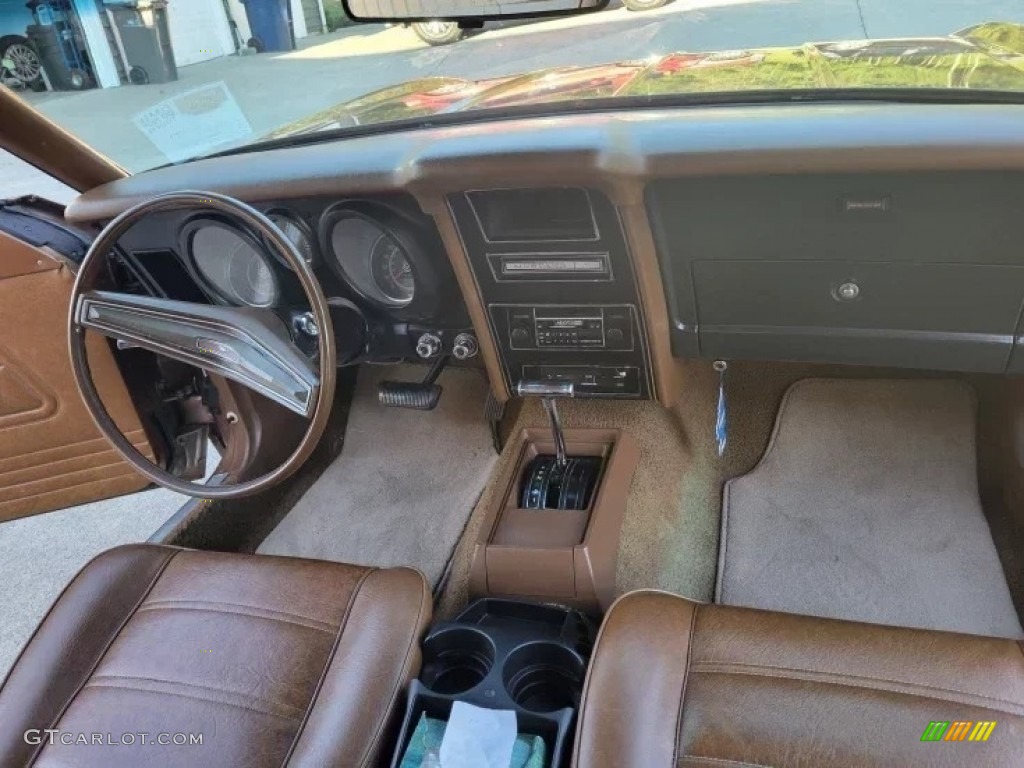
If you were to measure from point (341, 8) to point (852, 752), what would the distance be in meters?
1.73

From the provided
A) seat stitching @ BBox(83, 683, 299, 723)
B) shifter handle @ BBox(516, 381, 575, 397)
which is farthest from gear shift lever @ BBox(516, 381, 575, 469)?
seat stitching @ BBox(83, 683, 299, 723)

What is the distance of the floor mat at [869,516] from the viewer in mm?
1985

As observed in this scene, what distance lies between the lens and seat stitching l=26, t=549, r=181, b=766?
1.41 m

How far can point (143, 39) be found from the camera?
3221 mm

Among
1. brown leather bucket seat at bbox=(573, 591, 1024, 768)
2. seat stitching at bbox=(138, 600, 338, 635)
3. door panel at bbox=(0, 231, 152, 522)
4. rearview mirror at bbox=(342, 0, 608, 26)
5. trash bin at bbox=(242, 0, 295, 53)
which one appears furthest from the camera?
trash bin at bbox=(242, 0, 295, 53)

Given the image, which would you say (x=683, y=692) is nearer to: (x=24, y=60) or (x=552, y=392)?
(x=552, y=392)

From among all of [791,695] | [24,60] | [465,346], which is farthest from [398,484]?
[24,60]

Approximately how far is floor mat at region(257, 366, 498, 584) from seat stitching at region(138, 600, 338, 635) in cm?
80

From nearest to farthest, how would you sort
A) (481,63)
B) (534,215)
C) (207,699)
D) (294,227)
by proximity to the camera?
(207,699), (534,215), (294,227), (481,63)

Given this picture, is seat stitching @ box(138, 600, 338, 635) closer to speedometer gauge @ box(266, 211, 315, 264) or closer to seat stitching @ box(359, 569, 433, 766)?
seat stitching @ box(359, 569, 433, 766)

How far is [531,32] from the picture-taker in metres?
2.41

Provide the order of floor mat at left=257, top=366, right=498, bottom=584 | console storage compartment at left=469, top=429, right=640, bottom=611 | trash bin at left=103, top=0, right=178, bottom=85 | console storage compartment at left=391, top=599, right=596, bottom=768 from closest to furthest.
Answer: console storage compartment at left=391, top=599, right=596, bottom=768 < console storage compartment at left=469, top=429, right=640, bottom=611 < floor mat at left=257, top=366, right=498, bottom=584 < trash bin at left=103, top=0, right=178, bottom=85

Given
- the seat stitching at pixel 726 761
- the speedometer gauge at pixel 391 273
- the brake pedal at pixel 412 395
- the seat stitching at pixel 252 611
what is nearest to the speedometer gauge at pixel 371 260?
the speedometer gauge at pixel 391 273
